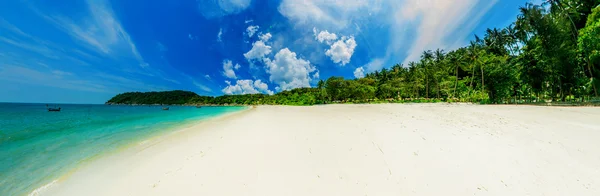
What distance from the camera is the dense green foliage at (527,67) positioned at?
17656 mm

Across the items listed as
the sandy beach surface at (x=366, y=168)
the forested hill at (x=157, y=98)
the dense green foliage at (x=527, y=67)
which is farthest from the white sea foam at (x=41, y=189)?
the forested hill at (x=157, y=98)

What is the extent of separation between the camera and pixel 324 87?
52.4 m

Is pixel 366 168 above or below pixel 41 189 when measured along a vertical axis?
above

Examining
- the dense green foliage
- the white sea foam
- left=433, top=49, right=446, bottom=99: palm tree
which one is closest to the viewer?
the white sea foam

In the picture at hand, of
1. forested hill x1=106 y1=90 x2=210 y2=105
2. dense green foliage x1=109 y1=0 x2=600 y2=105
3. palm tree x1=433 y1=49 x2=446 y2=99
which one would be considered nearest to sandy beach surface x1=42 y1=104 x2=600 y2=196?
dense green foliage x1=109 y1=0 x2=600 y2=105

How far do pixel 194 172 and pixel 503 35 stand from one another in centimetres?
5365

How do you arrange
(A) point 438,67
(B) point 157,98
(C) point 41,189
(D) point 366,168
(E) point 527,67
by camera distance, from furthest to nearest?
(B) point 157,98 < (A) point 438,67 < (E) point 527,67 < (C) point 41,189 < (D) point 366,168

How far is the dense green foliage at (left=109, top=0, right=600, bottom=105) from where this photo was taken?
57.9 ft

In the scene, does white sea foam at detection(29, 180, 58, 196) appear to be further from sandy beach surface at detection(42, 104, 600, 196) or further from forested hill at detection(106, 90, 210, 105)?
forested hill at detection(106, 90, 210, 105)

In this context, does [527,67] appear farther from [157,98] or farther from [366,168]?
[157,98]

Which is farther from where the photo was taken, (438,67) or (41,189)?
(438,67)

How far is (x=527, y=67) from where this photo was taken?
21938 mm

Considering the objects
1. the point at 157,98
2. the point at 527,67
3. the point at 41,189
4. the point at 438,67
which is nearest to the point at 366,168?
the point at 41,189

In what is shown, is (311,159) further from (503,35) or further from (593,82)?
(503,35)
